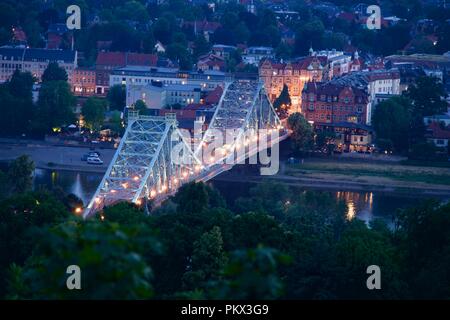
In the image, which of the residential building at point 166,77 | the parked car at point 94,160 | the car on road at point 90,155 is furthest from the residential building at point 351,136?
the parked car at point 94,160

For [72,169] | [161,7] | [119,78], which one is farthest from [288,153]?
[161,7]

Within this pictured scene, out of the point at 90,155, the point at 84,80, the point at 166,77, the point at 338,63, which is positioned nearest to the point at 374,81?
the point at 338,63

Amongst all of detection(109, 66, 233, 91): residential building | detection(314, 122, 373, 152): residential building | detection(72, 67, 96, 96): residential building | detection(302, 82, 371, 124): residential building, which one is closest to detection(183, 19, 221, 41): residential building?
detection(72, 67, 96, 96): residential building

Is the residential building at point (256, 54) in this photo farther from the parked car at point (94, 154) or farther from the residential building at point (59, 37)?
the parked car at point (94, 154)

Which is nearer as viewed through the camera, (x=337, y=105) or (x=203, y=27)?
(x=337, y=105)

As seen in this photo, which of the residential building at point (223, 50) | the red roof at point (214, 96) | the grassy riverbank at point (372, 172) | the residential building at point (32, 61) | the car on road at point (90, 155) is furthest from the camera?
the residential building at point (223, 50)

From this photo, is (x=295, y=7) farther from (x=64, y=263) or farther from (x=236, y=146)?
(x=64, y=263)

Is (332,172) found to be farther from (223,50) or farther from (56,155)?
(223,50)
